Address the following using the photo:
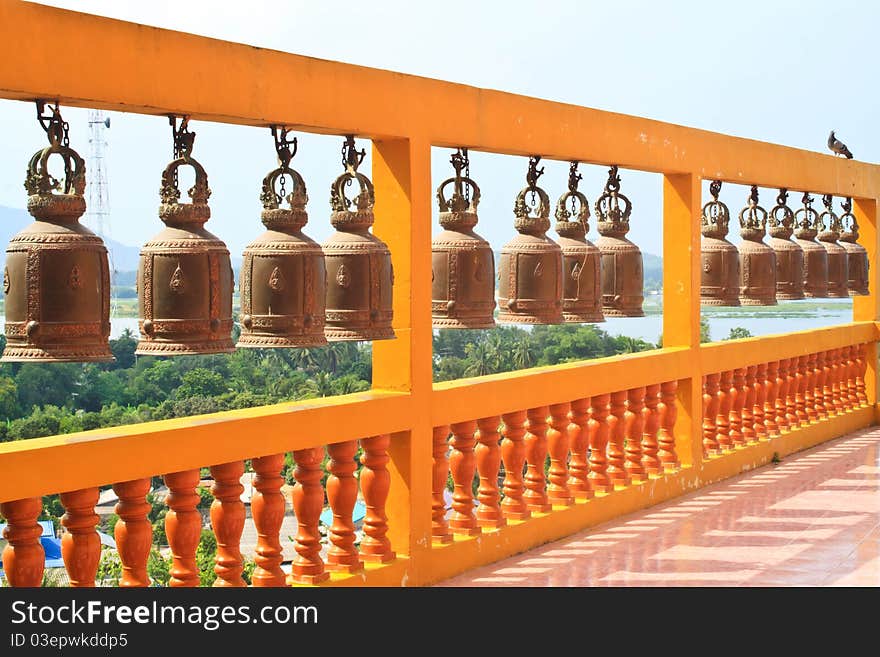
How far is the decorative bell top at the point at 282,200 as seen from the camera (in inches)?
188

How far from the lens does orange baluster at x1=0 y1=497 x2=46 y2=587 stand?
13.7 feet

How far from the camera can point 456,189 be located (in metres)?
5.96

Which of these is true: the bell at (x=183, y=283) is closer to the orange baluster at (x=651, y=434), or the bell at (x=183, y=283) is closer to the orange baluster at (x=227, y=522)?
the orange baluster at (x=227, y=522)

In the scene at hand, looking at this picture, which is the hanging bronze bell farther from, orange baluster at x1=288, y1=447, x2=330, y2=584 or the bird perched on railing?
orange baluster at x1=288, y1=447, x2=330, y2=584

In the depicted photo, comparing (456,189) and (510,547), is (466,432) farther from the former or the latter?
(456,189)

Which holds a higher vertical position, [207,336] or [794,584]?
[207,336]

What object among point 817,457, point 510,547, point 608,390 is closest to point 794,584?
point 510,547

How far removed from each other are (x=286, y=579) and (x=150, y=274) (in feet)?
5.72

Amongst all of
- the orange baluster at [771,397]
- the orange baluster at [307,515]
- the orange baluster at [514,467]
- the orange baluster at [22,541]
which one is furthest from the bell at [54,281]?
the orange baluster at [771,397]

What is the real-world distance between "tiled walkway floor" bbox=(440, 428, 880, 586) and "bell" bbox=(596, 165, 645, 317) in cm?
128

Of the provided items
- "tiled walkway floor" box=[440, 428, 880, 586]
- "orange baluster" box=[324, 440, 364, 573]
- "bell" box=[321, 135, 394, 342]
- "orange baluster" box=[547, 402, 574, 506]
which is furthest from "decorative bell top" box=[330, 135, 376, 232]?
"orange baluster" box=[547, 402, 574, 506]

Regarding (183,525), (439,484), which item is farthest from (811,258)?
(183,525)

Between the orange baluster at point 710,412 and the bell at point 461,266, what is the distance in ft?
12.4

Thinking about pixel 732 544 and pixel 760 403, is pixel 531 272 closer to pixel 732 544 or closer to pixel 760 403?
pixel 732 544
